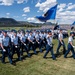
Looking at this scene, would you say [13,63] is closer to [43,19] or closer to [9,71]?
[9,71]

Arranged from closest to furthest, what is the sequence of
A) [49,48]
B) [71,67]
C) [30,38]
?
[71,67], [49,48], [30,38]

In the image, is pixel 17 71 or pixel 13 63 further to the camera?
pixel 13 63

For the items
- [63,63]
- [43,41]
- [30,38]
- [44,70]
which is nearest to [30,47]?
[30,38]

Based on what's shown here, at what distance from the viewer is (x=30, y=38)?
18.5 meters

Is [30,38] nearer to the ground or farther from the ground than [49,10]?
nearer to the ground

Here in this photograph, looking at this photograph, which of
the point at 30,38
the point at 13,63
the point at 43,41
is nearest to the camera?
the point at 13,63

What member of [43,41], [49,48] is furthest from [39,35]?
[49,48]

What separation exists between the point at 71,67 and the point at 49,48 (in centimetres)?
271

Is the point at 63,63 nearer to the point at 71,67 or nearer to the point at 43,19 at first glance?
the point at 71,67

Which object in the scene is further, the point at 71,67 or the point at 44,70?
the point at 71,67

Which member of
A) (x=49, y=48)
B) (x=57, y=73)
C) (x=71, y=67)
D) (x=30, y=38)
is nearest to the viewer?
(x=57, y=73)

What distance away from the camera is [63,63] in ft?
46.3

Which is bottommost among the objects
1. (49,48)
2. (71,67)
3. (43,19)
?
(71,67)

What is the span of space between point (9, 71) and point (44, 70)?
2.07m
